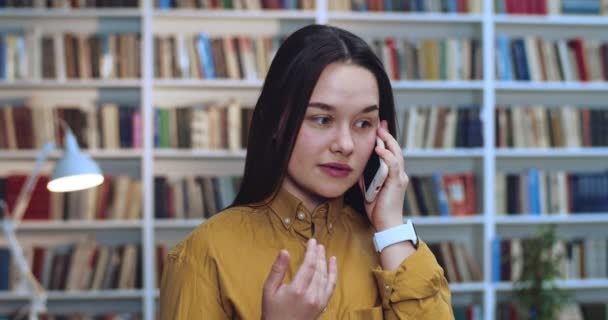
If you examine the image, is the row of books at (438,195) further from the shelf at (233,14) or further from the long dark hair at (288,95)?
the long dark hair at (288,95)

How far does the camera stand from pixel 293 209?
3.95 feet

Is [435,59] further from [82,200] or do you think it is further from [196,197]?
[82,200]

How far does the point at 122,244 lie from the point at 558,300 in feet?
7.63

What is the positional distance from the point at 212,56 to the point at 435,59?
3.93ft

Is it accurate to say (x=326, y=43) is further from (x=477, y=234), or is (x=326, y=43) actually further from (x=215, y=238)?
(x=477, y=234)

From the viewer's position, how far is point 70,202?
4.38m

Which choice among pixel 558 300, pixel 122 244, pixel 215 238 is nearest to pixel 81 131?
pixel 122 244

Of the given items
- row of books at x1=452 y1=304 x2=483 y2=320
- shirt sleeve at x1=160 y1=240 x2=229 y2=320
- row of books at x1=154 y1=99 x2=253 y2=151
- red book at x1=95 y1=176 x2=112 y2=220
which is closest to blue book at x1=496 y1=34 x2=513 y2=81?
row of books at x1=452 y1=304 x2=483 y2=320

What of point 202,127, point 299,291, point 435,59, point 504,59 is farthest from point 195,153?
point 299,291

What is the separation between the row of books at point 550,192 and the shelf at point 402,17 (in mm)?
869

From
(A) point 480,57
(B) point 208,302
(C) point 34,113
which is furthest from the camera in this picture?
(A) point 480,57

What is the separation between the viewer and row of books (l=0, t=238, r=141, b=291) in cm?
438

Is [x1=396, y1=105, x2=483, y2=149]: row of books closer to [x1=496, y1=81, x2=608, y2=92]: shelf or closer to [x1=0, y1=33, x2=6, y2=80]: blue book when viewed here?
[x1=496, y1=81, x2=608, y2=92]: shelf

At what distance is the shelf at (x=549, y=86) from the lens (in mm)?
4641
